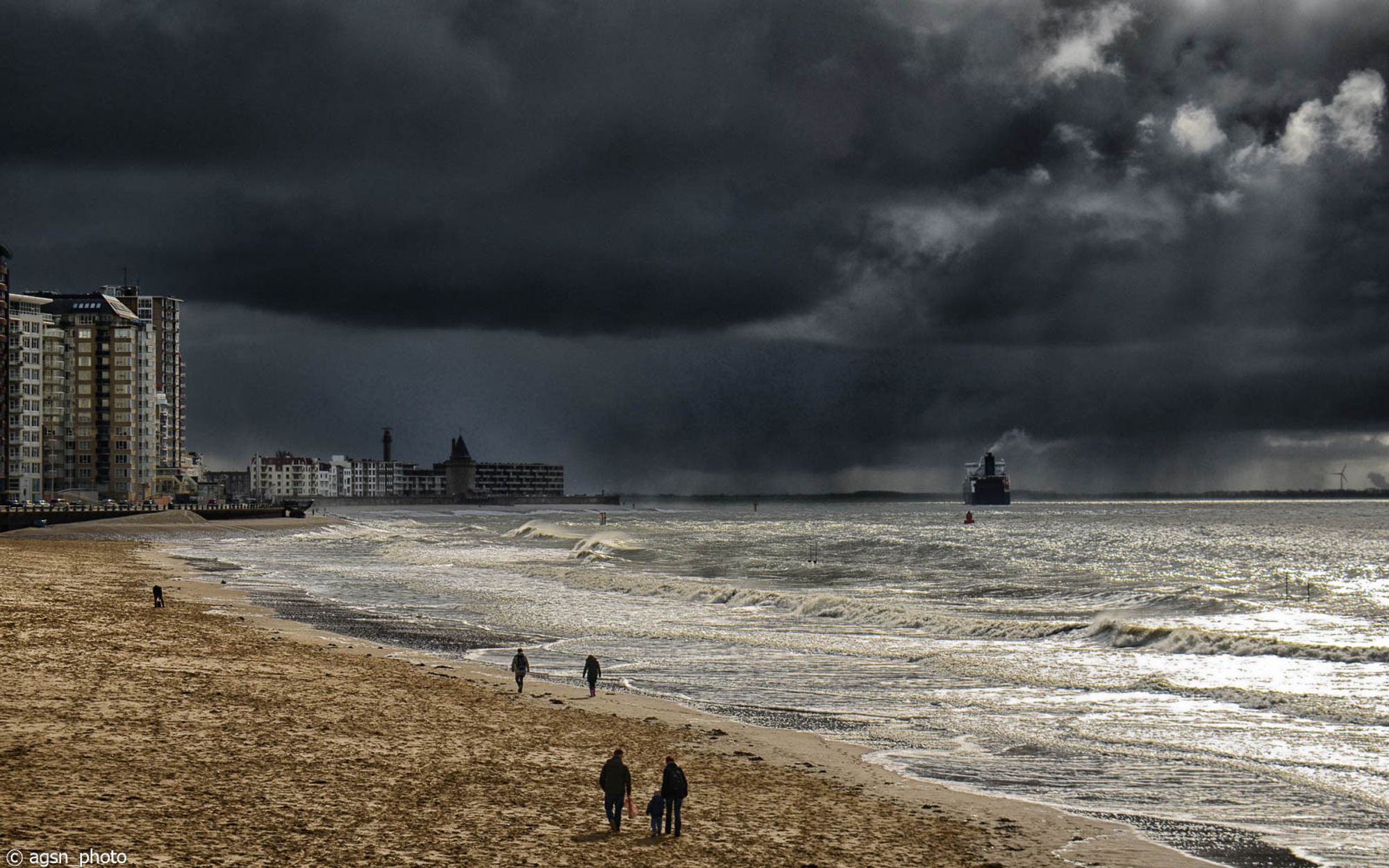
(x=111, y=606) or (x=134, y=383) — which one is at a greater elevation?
(x=134, y=383)

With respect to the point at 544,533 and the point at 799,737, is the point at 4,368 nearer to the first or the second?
the point at 544,533

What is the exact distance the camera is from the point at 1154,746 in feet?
76.1

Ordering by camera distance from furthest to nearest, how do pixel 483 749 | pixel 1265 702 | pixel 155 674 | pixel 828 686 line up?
pixel 828 686
pixel 1265 702
pixel 155 674
pixel 483 749

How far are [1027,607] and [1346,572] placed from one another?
134 ft

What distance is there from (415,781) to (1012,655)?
937 inches

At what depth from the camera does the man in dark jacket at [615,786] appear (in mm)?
16688

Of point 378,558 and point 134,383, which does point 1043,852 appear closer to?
point 378,558

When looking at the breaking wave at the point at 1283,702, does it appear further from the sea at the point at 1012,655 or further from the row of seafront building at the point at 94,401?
the row of seafront building at the point at 94,401

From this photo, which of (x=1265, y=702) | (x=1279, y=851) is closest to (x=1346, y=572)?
(x=1265, y=702)

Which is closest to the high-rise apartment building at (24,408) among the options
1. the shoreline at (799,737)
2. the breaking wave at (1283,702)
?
the shoreline at (799,737)

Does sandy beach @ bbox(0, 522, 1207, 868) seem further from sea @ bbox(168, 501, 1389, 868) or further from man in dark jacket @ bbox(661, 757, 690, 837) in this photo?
sea @ bbox(168, 501, 1389, 868)

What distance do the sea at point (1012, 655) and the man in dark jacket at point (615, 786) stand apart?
6490 mm

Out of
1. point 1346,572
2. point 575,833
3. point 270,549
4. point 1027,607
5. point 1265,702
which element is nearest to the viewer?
point 575,833

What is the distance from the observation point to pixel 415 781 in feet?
60.6
